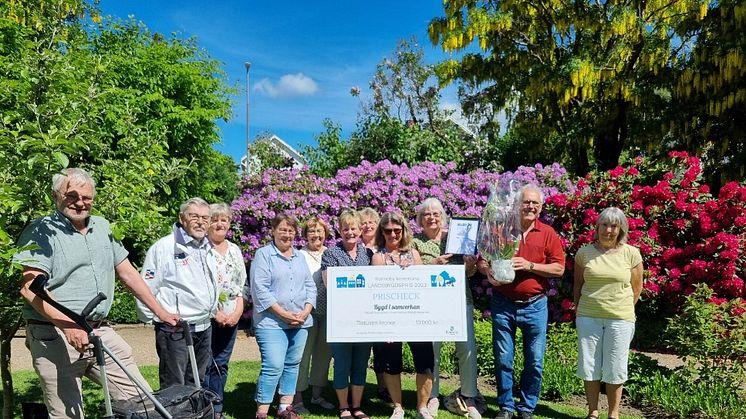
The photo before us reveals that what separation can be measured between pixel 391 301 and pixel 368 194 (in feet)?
16.2

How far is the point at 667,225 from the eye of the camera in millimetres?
7941

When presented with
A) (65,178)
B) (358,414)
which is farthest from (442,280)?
(65,178)

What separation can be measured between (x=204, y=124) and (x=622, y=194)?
9.45 metres

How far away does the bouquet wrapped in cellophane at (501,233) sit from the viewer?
477cm

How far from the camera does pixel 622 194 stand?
8203 mm

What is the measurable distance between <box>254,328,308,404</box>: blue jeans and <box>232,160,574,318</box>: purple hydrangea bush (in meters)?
4.36

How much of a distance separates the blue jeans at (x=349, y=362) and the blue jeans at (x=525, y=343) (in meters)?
1.16

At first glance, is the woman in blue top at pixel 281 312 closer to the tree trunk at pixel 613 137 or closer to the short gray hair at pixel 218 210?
the short gray hair at pixel 218 210

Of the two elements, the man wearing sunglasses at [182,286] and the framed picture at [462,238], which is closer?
the man wearing sunglasses at [182,286]

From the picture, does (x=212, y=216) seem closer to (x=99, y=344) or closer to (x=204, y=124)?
(x=99, y=344)

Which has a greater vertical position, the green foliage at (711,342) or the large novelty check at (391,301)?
the large novelty check at (391,301)

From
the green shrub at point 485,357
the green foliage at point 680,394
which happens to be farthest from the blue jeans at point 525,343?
the green shrub at point 485,357

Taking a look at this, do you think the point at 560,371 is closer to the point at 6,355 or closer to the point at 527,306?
the point at 527,306

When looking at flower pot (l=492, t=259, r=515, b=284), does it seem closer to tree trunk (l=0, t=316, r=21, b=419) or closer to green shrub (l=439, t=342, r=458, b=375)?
green shrub (l=439, t=342, r=458, b=375)
